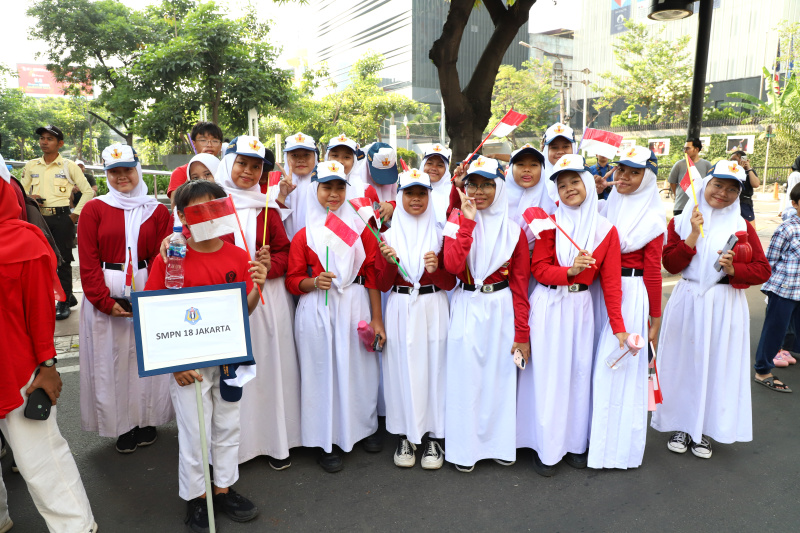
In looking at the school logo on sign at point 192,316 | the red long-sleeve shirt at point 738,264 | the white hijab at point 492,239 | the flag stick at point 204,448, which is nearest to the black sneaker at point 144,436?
the flag stick at point 204,448

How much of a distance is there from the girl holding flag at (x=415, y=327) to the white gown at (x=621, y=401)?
101cm

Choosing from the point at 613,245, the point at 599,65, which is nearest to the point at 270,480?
the point at 613,245

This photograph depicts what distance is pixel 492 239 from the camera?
11.3 feet

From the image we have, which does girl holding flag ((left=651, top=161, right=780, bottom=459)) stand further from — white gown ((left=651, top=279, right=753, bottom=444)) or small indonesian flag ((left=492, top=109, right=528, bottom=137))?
small indonesian flag ((left=492, top=109, right=528, bottom=137))

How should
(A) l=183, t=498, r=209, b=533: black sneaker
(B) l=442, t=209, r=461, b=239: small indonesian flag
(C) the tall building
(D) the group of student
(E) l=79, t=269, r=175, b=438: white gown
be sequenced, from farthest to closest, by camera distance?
(C) the tall building < (E) l=79, t=269, r=175, b=438: white gown < (D) the group of student < (B) l=442, t=209, r=461, b=239: small indonesian flag < (A) l=183, t=498, r=209, b=533: black sneaker

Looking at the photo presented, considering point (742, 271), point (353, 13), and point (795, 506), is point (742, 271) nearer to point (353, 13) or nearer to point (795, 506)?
point (795, 506)

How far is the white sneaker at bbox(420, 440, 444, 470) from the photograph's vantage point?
3.59 metres

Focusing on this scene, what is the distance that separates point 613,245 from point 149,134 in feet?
46.1

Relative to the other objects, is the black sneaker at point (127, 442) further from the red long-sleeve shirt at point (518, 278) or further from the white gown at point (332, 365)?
the red long-sleeve shirt at point (518, 278)

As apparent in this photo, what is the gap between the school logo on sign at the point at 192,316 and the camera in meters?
2.49

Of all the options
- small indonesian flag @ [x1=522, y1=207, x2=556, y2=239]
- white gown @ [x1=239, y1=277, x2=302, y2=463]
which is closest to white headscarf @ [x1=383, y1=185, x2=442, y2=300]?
small indonesian flag @ [x1=522, y1=207, x2=556, y2=239]

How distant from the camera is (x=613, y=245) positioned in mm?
3457

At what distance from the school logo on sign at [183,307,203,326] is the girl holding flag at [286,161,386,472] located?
1.08 metres

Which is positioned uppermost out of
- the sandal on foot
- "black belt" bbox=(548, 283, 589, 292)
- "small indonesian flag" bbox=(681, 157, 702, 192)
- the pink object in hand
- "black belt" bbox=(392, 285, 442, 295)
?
"small indonesian flag" bbox=(681, 157, 702, 192)
